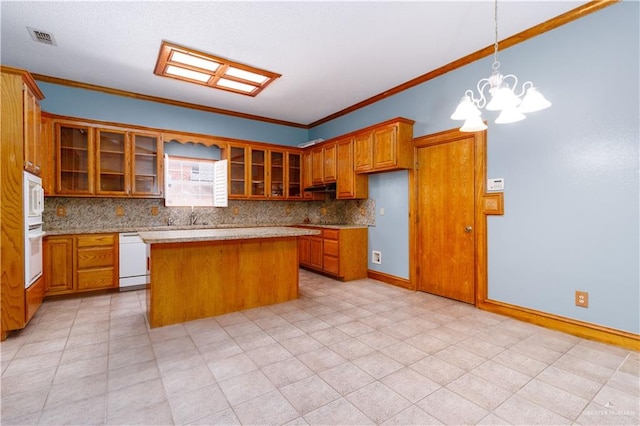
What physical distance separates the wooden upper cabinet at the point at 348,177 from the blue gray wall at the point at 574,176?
1973 mm

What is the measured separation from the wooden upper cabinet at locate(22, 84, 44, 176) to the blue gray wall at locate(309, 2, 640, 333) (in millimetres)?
4546

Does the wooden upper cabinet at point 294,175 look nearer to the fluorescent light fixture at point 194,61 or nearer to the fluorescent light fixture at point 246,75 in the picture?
the fluorescent light fixture at point 246,75

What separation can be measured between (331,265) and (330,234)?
498 millimetres

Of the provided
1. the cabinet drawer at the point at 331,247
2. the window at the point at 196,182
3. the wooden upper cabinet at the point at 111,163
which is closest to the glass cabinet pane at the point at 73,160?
the wooden upper cabinet at the point at 111,163

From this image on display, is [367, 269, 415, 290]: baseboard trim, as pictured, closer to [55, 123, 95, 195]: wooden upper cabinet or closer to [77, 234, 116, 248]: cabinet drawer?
[77, 234, 116, 248]: cabinet drawer

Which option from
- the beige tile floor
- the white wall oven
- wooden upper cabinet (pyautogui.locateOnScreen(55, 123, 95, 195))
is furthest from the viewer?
wooden upper cabinet (pyautogui.locateOnScreen(55, 123, 95, 195))

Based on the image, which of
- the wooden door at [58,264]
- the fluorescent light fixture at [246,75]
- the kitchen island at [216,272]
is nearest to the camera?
the kitchen island at [216,272]

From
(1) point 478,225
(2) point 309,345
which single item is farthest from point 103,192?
(1) point 478,225

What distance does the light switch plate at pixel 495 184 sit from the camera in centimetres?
317

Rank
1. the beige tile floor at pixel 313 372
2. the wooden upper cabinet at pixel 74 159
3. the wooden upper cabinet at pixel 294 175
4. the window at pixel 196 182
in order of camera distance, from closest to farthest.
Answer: the beige tile floor at pixel 313 372 < the wooden upper cabinet at pixel 74 159 < the window at pixel 196 182 < the wooden upper cabinet at pixel 294 175

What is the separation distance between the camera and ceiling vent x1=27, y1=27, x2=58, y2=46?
9.70 feet

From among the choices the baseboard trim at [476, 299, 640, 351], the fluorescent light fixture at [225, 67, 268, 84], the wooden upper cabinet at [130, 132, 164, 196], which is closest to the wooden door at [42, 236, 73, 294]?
the wooden upper cabinet at [130, 132, 164, 196]

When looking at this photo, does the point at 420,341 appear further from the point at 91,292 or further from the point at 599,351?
the point at 91,292

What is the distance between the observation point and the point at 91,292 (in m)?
3.96
